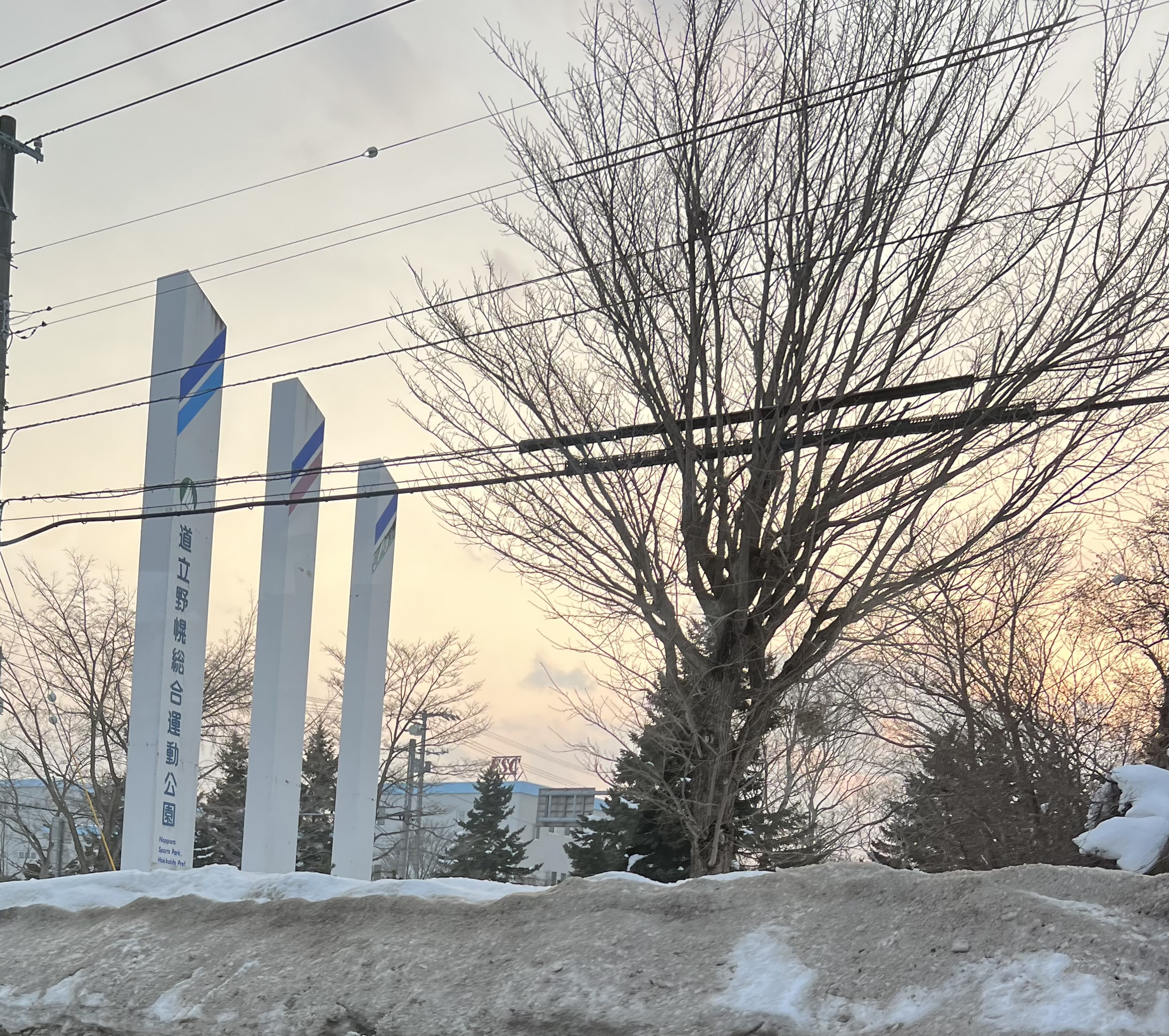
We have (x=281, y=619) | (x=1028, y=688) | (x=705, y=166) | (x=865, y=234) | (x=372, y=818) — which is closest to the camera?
(x=865, y=234)

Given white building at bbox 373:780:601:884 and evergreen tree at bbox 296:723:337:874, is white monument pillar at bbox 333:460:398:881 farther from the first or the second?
white building at bbox 373:780:601:884

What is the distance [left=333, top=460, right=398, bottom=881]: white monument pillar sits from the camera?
15.2 meters

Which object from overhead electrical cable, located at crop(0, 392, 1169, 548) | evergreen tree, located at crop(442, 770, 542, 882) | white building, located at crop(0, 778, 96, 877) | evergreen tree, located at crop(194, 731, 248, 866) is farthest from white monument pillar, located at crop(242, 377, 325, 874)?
evergreen tree, located at crop(442, 770, 542, 882)

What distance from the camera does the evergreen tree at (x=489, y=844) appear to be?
34.4 meters

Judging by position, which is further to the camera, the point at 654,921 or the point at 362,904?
the point at 362,904

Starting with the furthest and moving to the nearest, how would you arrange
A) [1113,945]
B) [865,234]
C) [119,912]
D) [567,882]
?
[865,234] → [119,912] → [567,882] → [1113,945]

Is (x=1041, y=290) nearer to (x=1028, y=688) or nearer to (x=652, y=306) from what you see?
(x=652, y=306)

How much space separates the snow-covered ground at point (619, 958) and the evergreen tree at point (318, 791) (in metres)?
27.6

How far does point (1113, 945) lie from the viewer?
3.36 metres

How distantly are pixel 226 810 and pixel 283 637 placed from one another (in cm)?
1811

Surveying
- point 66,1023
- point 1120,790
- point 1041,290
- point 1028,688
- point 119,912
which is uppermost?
point 1041,290

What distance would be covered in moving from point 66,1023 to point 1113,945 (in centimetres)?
388

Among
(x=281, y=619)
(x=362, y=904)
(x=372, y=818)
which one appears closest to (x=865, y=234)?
(x=362, y=904)

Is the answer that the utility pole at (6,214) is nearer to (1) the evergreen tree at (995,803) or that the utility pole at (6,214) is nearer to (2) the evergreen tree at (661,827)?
(2) the evergreen tree at (661,827)
